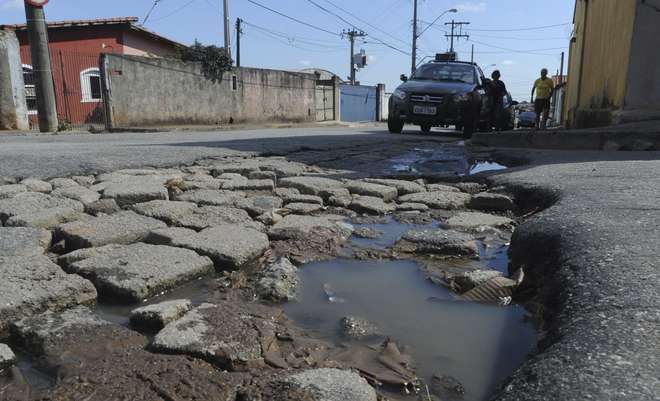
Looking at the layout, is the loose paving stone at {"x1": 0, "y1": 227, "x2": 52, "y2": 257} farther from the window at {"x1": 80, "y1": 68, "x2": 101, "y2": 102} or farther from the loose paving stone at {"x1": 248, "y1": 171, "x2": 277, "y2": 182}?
the window at {"x1": 80, "y1": 68, "x2": 101, "y2": 102}

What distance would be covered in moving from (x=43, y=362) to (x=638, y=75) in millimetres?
6880

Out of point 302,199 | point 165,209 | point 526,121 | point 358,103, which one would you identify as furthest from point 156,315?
point 358,103

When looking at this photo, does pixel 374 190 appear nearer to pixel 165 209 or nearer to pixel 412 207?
pixel 412 207

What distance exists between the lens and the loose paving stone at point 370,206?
3.09 meters

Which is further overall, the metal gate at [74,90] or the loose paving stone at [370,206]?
the metal gate at [74,90]

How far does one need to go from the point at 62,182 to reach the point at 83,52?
17426mm

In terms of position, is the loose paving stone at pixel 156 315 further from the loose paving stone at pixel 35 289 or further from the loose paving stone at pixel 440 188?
the loose paving stone at pixel 440 188

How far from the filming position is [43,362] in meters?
1.32

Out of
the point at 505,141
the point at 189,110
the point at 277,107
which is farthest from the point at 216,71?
the point at 505,141

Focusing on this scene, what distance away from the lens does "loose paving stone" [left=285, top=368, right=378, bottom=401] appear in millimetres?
1142

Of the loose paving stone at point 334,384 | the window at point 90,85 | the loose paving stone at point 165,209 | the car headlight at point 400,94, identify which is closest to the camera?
the loose paving stone at point 334,384

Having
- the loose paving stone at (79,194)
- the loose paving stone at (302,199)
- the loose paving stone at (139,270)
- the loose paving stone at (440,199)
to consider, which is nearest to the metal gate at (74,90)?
the loose paving stone at (79,194)

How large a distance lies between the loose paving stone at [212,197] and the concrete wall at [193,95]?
11.9 meters

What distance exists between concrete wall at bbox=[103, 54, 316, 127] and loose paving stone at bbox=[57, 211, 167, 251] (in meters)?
12.5
